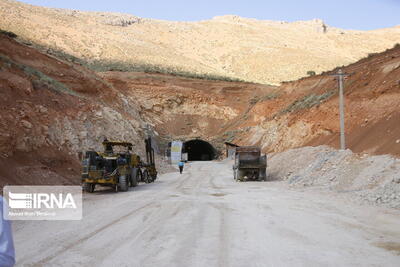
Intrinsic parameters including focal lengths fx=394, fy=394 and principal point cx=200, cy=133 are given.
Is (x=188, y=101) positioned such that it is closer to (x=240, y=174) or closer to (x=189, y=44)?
(x=240, y=174)

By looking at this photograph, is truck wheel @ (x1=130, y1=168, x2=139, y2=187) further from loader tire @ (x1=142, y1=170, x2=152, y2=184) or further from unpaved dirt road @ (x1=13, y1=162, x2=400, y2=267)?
unpaved dirt road @ (x1=13, y1=162, x2=400, y2=267)

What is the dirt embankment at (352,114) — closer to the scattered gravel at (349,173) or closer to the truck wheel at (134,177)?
the scattered gravel at (349,173)

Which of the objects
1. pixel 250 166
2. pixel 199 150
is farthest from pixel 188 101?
pixel 250 166

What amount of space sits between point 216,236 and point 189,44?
11558 centimetres

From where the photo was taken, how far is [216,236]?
8.54m

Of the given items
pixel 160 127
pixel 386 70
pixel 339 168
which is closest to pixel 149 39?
pixel 160 127

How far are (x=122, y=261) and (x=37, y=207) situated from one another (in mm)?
7668

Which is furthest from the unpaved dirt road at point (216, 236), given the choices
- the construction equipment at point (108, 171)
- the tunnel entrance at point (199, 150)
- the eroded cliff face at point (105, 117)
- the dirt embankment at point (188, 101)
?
the dirt embankment at point (188, 101)

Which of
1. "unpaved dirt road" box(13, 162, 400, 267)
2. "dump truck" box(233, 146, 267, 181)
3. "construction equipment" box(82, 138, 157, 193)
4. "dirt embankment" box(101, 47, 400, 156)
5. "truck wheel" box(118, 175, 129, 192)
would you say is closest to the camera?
"unpaved dirt road" box(13, 162, 400, 267)

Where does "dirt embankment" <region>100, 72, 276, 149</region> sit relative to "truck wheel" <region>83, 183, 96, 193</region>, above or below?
above

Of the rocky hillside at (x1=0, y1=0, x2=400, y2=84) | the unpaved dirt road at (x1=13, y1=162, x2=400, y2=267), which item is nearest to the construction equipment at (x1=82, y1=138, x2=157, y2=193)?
the unpaved dirt road at (x1=13, y1=162, x2=400, y2=267)

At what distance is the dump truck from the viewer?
84.3 ft

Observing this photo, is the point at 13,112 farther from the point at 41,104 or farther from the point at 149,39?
the point at 149,39

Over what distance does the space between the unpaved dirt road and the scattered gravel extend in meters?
1.90
